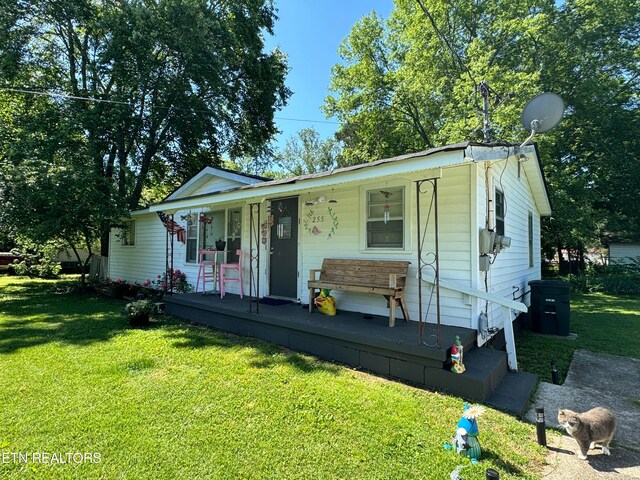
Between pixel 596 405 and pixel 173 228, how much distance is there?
8.27 meters

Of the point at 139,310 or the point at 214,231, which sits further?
the point at 214,231

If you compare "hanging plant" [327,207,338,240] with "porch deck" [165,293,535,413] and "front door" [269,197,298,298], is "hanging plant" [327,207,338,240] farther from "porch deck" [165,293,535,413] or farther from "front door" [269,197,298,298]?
"porch deck" [165,293,535,413]

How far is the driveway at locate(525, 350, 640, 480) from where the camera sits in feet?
7.68

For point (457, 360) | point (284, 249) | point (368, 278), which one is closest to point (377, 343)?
point (457, 360)

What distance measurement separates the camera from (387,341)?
12.4 ft

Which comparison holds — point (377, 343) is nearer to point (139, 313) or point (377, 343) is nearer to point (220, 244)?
point (139, 313)

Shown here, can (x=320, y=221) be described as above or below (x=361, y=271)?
above

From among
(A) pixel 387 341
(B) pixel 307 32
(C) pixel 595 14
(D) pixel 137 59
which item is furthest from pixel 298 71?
(A) pixel 387 341

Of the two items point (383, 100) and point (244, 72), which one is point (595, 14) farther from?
point (244, 72)

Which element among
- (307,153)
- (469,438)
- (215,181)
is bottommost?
(469,438)

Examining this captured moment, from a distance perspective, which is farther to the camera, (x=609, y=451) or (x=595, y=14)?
(x=595, y=14)

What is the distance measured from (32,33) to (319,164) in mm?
19822

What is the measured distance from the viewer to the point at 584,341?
5871mm

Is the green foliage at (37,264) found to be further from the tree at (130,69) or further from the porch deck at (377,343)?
the porch deck at (377,343)
